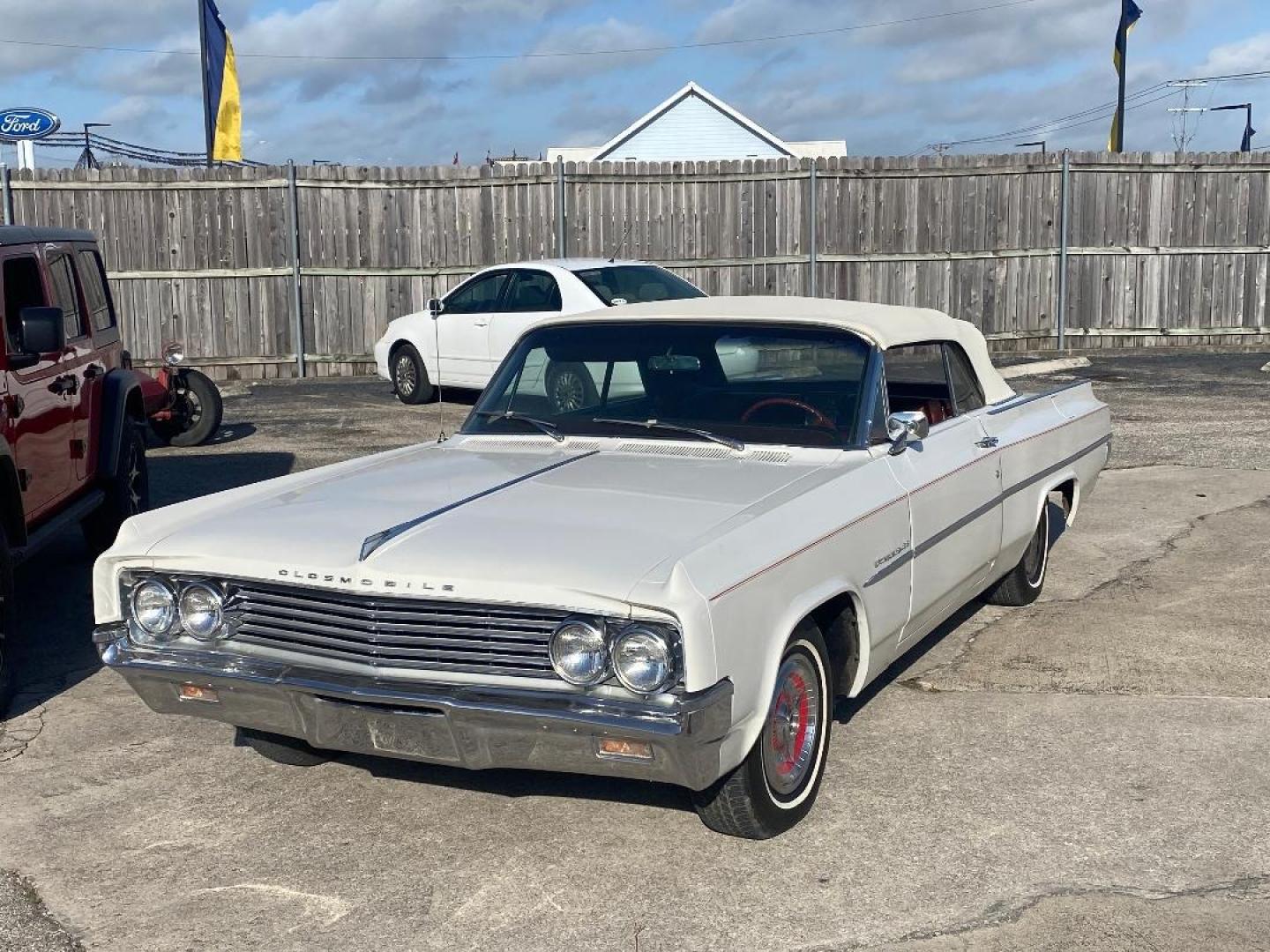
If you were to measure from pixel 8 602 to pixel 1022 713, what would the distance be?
4.00 metres

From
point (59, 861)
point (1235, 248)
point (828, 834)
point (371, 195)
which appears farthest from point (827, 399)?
point (1235, 248)

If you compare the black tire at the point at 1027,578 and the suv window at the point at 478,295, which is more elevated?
the suv window at the point at 478,295

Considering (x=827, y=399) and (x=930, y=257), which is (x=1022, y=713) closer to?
(x=827, y=399)

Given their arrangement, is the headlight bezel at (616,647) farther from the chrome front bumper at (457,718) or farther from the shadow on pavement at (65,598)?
the shadow on pavement at (65,598)

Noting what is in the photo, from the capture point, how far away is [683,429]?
533 cm

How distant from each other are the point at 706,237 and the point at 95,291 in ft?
35.2

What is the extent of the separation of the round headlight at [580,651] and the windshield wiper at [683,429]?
1525 mm

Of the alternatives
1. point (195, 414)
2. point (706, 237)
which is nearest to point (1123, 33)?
point (706, 237)

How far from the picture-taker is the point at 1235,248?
19016mm

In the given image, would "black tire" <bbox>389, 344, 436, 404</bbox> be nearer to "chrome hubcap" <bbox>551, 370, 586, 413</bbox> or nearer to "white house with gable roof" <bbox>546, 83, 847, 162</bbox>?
"chrome hubcap" <bbox>551, 370, 586, 413</bbox>

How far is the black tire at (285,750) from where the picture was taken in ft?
16.1

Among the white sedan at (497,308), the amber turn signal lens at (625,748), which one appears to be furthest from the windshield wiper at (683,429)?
the white sedan at (497,308)

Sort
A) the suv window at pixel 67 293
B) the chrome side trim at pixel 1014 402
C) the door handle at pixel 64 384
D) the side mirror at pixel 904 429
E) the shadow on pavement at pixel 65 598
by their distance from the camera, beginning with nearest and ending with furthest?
the side mirror at pixel 904 429
the shadow on pavement at pixel 65 598
the chrome side trim at pixel 1014 402
the door handle at pixel 64 384
the suv window at pixel 67 293

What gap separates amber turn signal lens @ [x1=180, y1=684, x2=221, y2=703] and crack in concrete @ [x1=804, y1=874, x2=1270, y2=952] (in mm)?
2060
